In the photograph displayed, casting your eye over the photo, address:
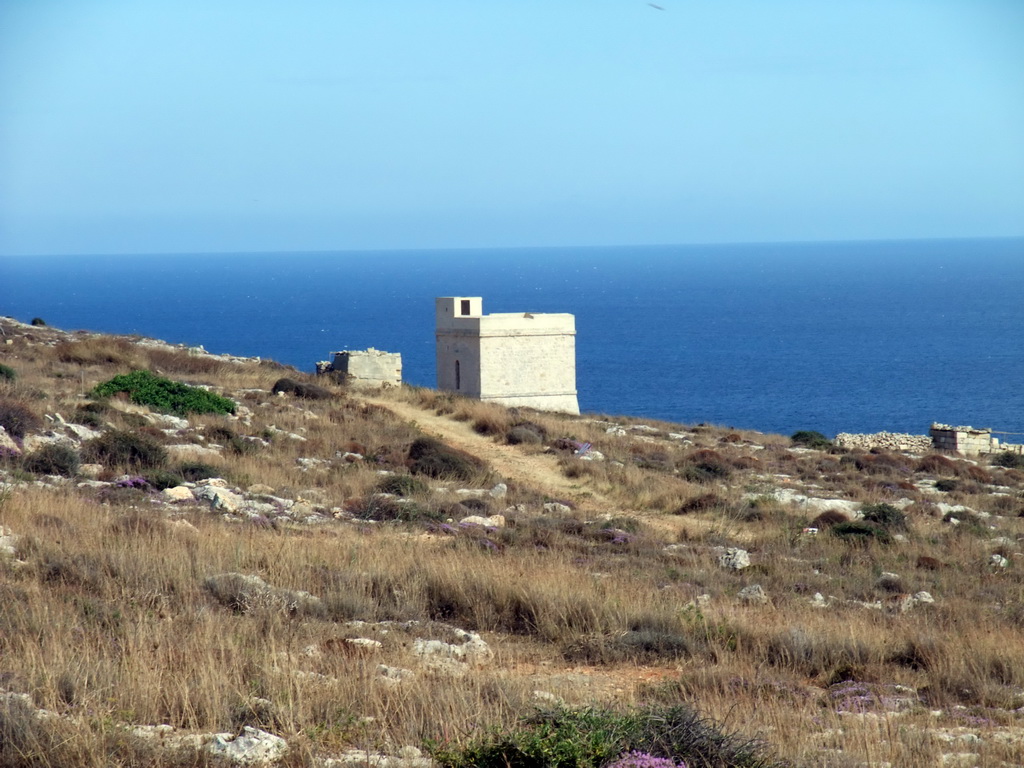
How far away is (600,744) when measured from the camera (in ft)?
13.3

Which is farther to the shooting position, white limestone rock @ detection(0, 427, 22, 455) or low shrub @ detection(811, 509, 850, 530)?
low shrub @ detection(811, 509, 850, 530)

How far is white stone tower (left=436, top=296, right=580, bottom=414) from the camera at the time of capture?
41156 mm

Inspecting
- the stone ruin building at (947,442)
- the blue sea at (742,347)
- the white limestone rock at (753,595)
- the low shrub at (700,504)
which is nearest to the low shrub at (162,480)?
the white limestone rock at (753,595)

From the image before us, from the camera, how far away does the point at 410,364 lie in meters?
103

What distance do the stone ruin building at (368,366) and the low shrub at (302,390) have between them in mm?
8272

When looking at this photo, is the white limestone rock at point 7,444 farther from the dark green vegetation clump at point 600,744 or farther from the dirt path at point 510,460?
the dark green vegetation clump at point 600,744

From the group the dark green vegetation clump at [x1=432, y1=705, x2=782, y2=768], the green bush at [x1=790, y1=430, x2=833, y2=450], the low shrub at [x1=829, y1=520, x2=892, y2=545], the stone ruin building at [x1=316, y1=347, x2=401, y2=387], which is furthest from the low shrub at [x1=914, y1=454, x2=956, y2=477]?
the dark green vegetation clump at [x1=432, y1=705, x2=782, y2=768]

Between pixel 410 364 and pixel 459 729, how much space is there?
99455 mm

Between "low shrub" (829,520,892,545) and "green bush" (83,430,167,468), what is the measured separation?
9.05 meters

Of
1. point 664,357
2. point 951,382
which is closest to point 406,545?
point 951,382

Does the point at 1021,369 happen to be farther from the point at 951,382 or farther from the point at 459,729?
the point at 459,729

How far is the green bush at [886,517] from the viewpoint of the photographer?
1547 centimetres

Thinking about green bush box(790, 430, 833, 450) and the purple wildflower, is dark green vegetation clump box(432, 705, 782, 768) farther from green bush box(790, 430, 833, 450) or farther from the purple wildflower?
green bush box(790, 430, 833, 450)

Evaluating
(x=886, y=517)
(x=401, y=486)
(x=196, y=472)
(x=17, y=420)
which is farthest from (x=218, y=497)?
(x=886, y=517)
